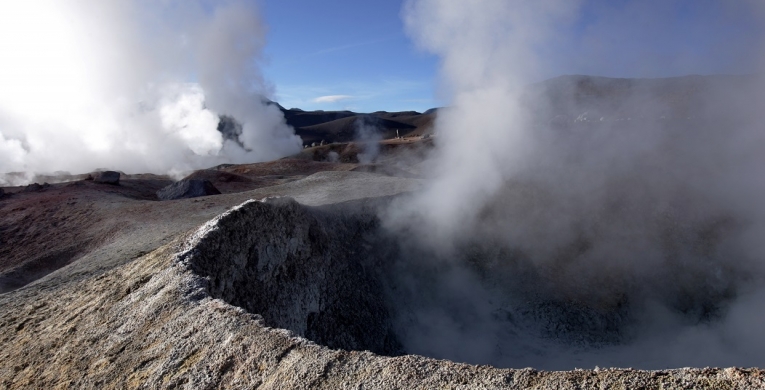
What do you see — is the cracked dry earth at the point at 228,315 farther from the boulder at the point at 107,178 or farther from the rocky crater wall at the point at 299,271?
the boulder at the point at 107,178

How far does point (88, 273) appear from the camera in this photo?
7387 mm

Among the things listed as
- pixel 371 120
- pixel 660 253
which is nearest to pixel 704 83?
pixel 660 253

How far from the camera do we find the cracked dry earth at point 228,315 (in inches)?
139

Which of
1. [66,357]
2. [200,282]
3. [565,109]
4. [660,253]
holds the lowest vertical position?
[660,253]

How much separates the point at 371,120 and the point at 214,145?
43104mm

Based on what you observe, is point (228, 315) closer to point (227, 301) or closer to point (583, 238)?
point (227, 301)

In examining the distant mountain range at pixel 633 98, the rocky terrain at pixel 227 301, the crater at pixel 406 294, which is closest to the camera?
the rocky terrain at pixel 227 301

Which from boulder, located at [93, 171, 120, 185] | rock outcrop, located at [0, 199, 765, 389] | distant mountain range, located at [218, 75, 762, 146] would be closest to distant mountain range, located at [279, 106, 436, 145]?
distant mountain range, located at [218, 75, 762, 146]

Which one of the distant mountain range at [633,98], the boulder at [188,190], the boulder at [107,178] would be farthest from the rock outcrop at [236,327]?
the boulder at [107,178]

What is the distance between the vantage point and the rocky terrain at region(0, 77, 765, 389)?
3598mm

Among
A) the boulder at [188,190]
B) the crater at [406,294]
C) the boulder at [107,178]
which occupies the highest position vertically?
the boulder at [107,178]

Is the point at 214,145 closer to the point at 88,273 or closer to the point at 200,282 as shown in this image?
the point at 88,273

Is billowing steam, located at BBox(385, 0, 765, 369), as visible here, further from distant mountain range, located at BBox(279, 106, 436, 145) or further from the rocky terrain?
distant mountain range, located at BBox(279, 106, 436, 145)

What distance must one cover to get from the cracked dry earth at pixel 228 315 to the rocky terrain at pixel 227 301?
0.02 metres
